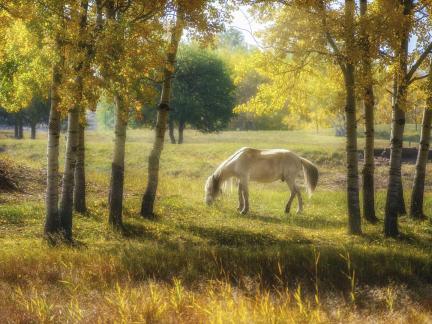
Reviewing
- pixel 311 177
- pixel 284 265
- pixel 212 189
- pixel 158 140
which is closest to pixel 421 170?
pixel 311 177

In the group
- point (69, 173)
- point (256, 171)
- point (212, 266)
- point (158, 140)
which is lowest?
point (212, 266)

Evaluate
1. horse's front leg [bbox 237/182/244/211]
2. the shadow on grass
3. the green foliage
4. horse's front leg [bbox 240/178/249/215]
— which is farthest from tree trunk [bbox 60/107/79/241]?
the green foliage

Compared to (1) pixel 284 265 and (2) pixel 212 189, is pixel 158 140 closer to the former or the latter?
(2) pixel 212 189

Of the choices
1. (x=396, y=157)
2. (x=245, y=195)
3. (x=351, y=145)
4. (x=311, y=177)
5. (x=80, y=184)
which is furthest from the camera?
(x=311, y=177)

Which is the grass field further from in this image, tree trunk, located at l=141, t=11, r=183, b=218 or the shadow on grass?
tree trunk, located at l=141, t=11, r=183, b=218

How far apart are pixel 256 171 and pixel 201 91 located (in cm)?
2975

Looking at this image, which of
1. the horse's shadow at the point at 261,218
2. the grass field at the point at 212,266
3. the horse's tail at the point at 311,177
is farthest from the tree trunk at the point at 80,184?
the horse's tail at the point at 311,177

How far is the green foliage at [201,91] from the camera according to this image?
44.3 m

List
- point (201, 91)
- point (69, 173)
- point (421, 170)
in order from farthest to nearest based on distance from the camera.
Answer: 1. point (201, 91)
2. point (421, 170)
3. point (69, 173)

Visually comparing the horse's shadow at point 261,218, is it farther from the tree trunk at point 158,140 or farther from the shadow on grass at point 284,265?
the shadow on grass at point 284,265

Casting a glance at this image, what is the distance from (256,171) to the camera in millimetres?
16938

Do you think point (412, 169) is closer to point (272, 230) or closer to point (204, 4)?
point (272, 230)

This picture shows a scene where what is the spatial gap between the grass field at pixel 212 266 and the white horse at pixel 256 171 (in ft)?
2.26

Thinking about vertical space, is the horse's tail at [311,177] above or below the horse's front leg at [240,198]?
above
